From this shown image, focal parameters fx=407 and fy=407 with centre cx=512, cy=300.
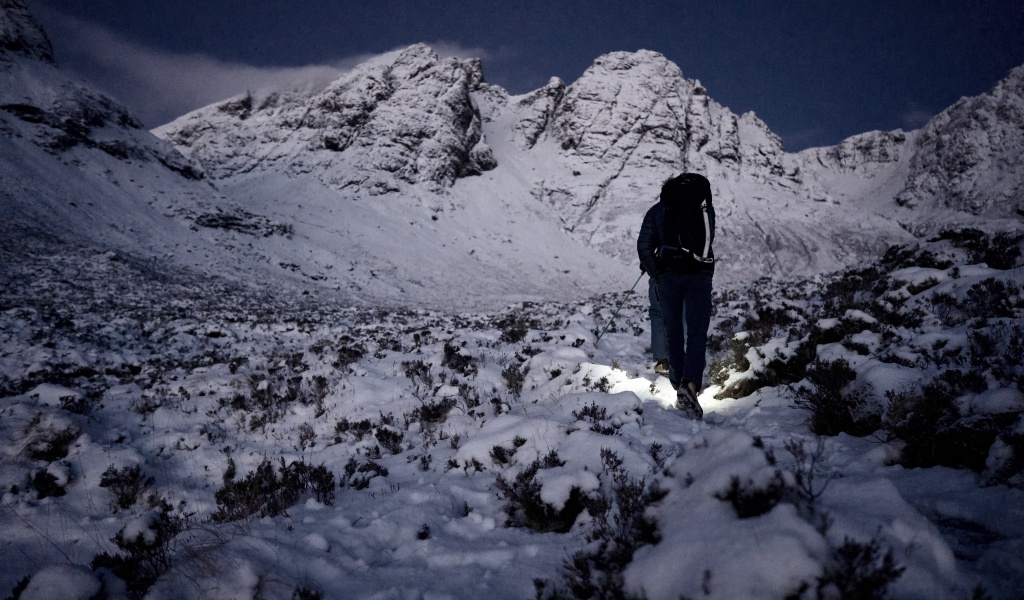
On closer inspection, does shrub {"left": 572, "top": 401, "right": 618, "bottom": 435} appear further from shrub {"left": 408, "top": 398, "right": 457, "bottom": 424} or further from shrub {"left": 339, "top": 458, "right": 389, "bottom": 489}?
shrub {"left": 339, "top": 458, "right": 389, "bottom": 489}

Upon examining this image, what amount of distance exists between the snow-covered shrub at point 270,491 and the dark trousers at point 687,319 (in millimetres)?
4095

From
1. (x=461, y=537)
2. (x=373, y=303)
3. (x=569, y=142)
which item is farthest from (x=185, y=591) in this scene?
(x=569, y=142)

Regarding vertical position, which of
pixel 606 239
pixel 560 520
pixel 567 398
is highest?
pixel 606 239

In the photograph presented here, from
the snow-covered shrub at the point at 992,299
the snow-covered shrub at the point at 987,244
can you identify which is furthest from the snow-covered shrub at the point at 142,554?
the snow-covered shrub at the point at 987,244

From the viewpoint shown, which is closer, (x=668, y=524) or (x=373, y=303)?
(x=668, y=524)

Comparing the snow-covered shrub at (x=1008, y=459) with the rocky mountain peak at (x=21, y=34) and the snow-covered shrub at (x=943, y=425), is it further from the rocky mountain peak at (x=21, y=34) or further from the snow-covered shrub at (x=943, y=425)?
the rocky mountain peak at (x=21, y=34)

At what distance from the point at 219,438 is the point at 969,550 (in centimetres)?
681

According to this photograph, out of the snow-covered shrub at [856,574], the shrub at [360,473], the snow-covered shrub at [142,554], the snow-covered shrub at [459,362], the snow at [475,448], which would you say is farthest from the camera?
the snow-covered shrub at [459,362]

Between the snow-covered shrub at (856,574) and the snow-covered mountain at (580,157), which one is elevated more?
the snow-covered mountain at (580,157)

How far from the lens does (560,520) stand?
2855 mm

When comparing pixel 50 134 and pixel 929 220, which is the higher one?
pixel 929 220

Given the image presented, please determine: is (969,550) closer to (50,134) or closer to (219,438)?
(219,438)

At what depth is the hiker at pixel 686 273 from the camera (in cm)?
491

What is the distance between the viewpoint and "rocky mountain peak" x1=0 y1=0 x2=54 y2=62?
3432cm
